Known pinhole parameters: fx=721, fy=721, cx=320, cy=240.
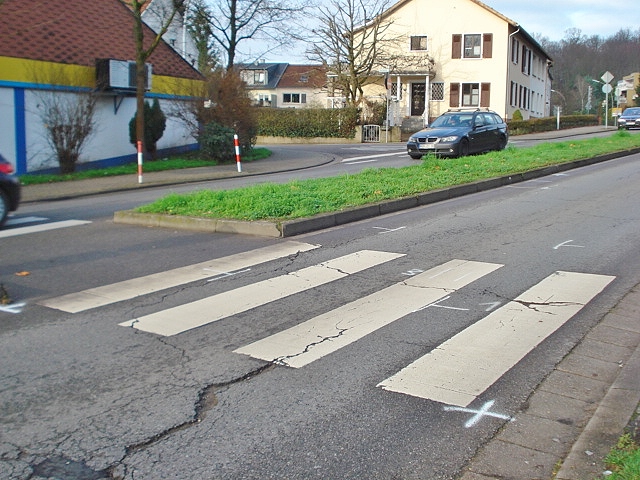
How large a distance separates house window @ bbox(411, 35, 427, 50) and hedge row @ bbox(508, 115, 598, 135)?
10034 millimetres

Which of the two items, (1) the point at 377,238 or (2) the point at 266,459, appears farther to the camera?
(1) the point at 377,238

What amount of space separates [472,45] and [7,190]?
44319 millimetres

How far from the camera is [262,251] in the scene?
9.07 metres

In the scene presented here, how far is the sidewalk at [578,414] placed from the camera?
12.3ft

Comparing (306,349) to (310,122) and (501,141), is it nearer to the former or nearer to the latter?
(501,141)

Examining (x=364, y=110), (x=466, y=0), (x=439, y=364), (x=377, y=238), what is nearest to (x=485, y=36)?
(x=466, y=0)

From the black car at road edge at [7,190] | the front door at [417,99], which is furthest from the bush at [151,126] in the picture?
the front door at [417,99]

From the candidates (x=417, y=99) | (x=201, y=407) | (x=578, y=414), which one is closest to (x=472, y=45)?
(x=417, y=99)

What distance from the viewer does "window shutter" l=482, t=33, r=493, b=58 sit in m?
49.8

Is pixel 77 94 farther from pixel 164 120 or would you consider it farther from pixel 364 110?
pixel 364 110

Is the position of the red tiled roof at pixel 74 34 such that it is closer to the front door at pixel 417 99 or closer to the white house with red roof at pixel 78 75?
the white house with red roof at pixel 78 75

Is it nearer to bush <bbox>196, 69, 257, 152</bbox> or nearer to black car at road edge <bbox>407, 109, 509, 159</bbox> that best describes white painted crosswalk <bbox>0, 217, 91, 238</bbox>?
bush <bbox>196, 69, 257, 152</bbox>

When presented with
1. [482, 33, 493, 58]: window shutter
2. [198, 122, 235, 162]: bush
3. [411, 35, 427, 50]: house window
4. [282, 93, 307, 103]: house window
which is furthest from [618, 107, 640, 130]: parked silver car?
[282, 93, 307, 103]: house window

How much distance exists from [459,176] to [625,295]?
350 inches
